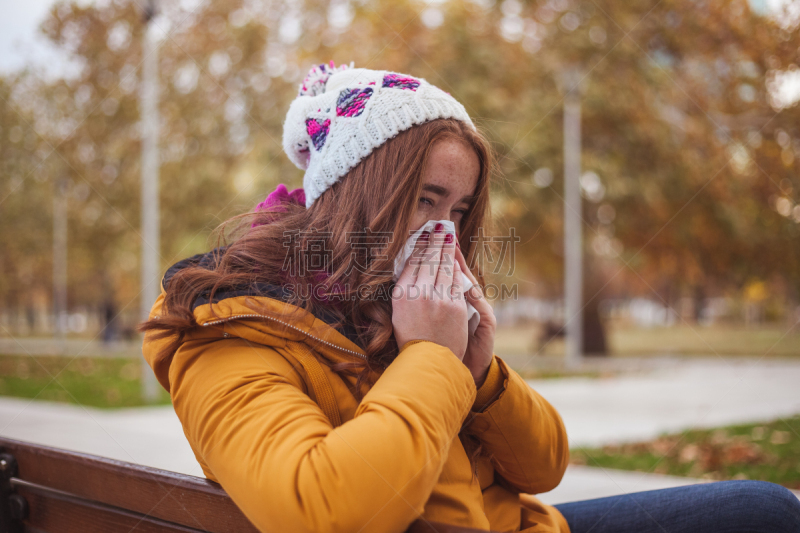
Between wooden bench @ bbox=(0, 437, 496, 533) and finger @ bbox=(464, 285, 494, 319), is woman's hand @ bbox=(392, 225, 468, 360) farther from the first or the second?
wooden bench @ bbox=(0, 437, 496, 533)

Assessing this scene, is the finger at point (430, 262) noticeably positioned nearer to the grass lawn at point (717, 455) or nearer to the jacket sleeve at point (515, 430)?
the jacket sleeve at point (515, 430)

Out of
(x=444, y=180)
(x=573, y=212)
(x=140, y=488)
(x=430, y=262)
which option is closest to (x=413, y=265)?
(x=430, y=262)

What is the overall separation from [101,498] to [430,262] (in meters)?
0.85

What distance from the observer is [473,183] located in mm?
1617

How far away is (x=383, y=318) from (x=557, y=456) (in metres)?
0.55

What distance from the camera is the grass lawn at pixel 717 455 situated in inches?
172

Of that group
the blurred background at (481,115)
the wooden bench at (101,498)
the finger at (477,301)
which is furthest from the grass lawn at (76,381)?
the finger at (477,301)

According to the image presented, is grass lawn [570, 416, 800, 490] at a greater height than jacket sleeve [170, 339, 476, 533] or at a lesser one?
lesser

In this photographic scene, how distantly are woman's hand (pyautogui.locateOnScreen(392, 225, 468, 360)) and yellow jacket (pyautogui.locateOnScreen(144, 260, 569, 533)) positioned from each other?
70 mm

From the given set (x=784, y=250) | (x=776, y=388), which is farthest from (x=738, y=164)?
(x=776, y=388)

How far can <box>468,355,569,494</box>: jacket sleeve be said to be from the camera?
1.46 metres

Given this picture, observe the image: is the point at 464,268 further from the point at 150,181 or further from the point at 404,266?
the point at 150,181

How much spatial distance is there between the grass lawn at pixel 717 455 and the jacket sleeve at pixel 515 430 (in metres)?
3.33

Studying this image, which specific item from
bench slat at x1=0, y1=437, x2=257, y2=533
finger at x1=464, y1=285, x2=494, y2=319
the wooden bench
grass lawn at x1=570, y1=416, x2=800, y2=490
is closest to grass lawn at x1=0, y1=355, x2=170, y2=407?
grass lawn at x1=570, y1=416, x2=800, y2=490
